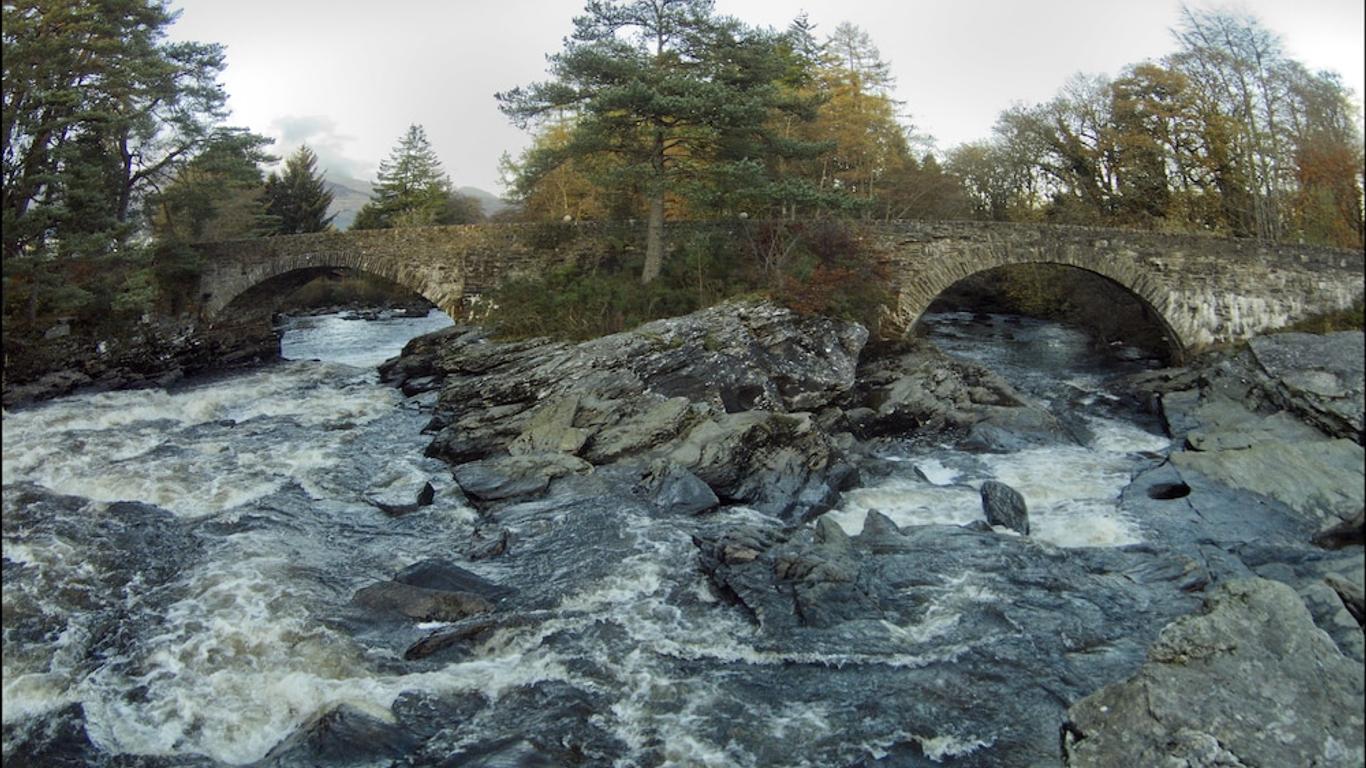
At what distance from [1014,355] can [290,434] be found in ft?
74.2

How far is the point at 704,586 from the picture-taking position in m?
10.4

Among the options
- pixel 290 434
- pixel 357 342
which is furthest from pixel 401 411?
pixel 357 342

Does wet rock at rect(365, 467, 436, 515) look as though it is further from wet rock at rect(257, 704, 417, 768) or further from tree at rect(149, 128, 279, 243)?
tree at rect(149, 128, 279, 243)

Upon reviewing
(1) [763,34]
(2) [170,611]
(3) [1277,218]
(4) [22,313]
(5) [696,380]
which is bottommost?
(2) [170,611]

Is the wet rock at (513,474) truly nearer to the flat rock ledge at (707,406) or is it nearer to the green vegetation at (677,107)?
the flat rock ledge at (707,406)

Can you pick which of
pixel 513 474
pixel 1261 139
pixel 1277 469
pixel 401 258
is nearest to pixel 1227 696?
pixel 1261 139

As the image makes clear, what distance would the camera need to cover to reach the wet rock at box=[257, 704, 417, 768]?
698 centimetres

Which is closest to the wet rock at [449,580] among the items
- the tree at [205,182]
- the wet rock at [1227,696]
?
the wet rock at [1227,696]

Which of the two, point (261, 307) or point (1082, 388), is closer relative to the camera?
point (1082, 388)

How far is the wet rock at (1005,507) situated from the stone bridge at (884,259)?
7.80 m

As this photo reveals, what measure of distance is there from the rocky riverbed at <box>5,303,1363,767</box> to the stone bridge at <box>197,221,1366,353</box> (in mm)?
6706

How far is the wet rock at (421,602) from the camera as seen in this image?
9656 millimetres

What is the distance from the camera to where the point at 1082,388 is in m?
23.4

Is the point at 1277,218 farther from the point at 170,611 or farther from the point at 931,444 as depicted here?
the point at 931,444
